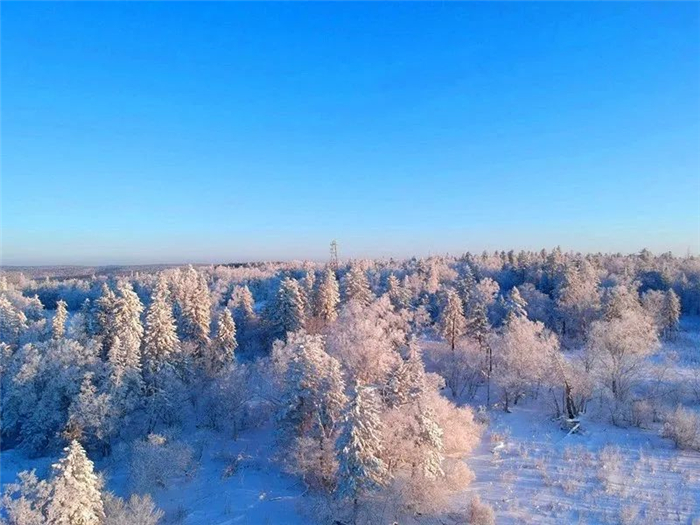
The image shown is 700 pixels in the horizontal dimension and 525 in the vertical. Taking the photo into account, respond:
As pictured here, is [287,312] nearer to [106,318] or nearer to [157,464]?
[106,318]

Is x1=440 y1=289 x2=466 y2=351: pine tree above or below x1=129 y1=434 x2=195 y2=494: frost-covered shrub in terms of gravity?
above

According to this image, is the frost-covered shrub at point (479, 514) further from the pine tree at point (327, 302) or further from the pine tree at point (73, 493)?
→ the pine tree at point (327, 302)

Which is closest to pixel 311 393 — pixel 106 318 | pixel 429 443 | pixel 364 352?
pixel 364 352

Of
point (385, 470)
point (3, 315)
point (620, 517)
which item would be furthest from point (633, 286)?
point (3, 315)

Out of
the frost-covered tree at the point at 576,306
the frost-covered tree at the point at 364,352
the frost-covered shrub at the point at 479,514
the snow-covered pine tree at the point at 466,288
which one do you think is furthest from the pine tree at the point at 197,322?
the frost-covered tree at the point at 576,306

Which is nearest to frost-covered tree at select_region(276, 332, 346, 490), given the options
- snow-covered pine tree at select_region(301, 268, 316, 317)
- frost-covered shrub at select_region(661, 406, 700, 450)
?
frost-covered shrub at select_region(661, 406, 700, 450)

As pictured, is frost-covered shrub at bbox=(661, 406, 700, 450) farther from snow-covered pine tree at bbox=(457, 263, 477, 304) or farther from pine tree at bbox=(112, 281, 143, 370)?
Answer: pine tree at bbox=(112, 281, 143, 370)
